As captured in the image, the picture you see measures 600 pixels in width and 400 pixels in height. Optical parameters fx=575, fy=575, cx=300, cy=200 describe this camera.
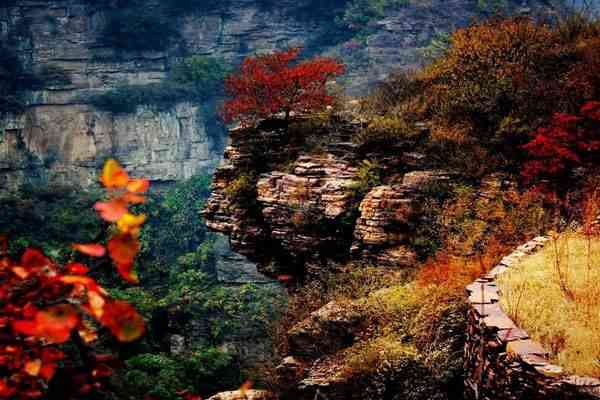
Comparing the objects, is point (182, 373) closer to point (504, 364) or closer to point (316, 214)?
point (316, 214)

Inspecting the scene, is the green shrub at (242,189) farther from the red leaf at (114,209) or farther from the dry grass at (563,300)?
the red leaf at (114,209)

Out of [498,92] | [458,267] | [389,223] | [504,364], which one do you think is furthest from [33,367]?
[498,92]

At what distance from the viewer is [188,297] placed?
50.6ft

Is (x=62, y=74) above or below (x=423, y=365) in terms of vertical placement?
above

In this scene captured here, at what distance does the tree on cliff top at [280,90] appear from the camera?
1239 centimetres

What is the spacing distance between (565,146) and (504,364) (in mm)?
5184

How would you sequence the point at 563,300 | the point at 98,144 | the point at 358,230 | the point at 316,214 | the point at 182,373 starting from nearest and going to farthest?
the point at 563,300, the point at 358,230, the point at 316,214, the point at 182,373, the point at 98,144

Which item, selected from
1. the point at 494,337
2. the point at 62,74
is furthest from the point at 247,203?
the point at 62,74

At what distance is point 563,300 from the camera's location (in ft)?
16.4

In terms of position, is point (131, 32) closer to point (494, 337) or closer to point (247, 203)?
point (247, 203)

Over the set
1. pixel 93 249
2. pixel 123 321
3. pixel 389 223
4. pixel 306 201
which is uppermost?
pixel 93 249

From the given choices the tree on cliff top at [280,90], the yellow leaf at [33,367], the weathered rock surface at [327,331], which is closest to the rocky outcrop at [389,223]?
the weathered rock surface at [327,331]

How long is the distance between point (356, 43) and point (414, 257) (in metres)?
26.1

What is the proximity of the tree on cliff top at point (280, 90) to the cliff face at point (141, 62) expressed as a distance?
17.2 metres
